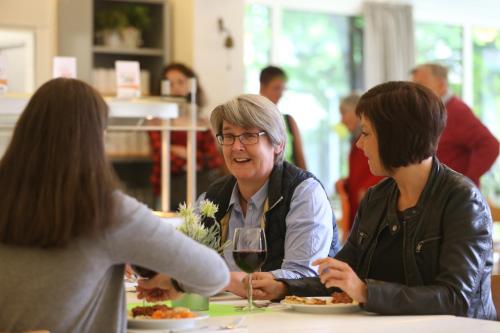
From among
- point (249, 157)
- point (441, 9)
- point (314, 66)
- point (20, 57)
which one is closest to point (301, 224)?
point (249, 157)

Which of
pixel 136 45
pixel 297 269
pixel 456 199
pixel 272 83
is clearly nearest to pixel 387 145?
pixel 456 199

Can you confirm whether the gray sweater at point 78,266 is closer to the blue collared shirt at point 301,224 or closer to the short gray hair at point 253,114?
the blue collared shirt at point 301,224

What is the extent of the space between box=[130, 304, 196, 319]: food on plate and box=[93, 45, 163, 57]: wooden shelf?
538 cm

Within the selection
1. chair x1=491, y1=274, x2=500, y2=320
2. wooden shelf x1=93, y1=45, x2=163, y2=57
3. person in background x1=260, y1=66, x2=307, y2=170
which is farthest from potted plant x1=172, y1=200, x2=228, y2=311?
wooden shelf x1=93, y1=45, x2=163, y2=57

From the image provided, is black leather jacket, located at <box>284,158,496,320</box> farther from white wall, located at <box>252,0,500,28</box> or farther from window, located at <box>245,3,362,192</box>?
white wall, located at <box>252,0,500,28</box>

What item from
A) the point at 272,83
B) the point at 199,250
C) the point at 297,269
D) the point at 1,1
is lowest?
the point at 297,269

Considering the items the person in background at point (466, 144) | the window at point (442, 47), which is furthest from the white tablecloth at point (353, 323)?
the window at point (442, 47)

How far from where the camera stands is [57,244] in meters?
1.71

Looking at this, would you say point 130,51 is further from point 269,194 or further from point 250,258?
point 250,258

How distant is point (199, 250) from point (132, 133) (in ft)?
17.6

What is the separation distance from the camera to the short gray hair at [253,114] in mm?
2965

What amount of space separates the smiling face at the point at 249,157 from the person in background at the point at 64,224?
122cm

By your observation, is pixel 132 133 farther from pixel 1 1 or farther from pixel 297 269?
pixel 297 269

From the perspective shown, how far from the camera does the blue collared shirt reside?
9.26 ft
